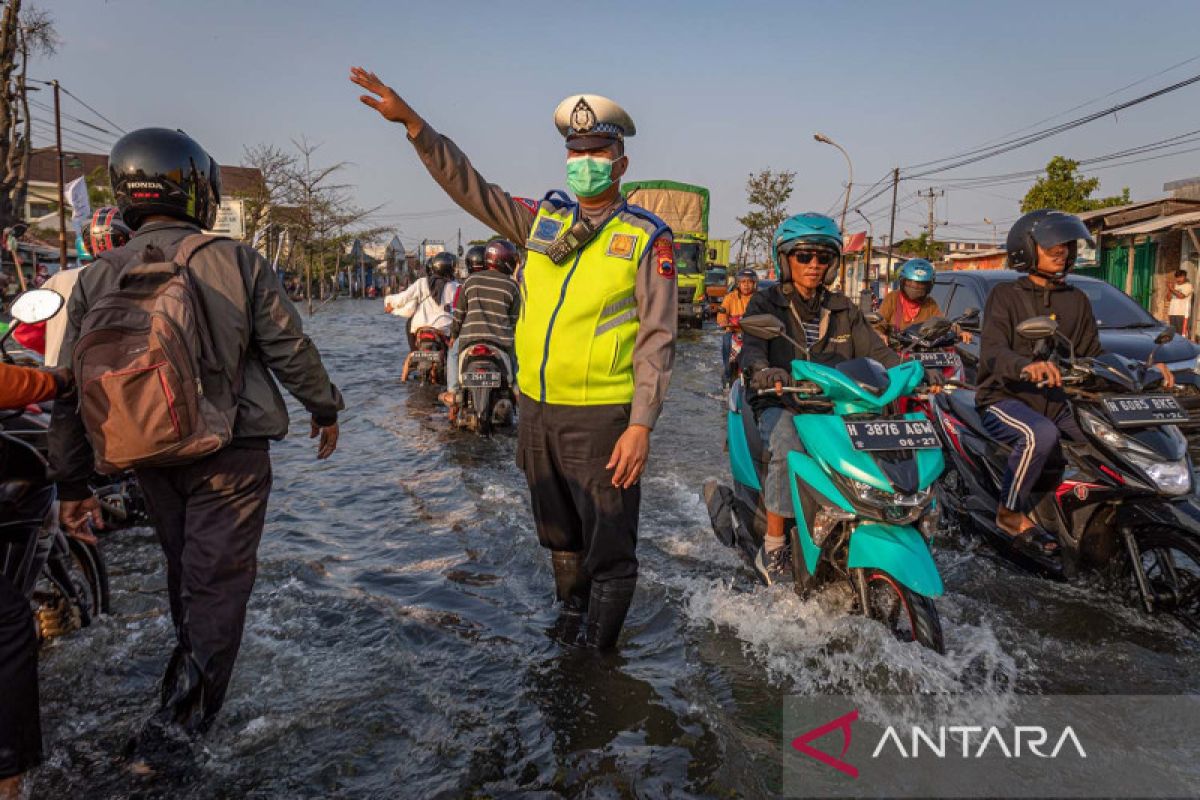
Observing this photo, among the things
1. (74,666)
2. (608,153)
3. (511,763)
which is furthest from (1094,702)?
(74,666)

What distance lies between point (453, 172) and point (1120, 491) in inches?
135

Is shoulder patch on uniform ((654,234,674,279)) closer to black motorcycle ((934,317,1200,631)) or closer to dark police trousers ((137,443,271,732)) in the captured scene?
dark police trousers ((137,443,271,732))

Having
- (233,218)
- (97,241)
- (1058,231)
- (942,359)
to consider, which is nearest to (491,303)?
(942,359)

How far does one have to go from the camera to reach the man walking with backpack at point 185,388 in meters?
2.39

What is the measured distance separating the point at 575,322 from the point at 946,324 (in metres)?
2.41

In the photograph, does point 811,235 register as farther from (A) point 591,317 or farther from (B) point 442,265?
(B) point 442,265

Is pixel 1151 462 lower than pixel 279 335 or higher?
lower

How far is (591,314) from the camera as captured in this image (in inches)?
122

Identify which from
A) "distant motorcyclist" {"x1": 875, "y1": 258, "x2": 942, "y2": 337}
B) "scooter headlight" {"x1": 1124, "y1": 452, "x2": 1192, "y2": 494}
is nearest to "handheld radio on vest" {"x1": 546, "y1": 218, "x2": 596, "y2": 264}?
"scooter headlight" {"x1": 1124, "y1": 452, "x2": 1192, "y2": 494}

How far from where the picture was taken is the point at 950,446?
17.3 ft

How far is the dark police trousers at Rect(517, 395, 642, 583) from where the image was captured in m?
3.16

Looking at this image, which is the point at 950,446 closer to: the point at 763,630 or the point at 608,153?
the point at 763,630

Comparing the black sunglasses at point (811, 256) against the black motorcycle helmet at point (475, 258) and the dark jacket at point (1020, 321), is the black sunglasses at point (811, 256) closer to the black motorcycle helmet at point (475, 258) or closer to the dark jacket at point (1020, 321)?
the dark jacket at point (1020, 321)

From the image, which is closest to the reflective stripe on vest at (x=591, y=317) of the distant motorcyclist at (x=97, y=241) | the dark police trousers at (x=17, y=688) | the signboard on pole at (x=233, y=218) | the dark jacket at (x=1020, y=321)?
the dark police trousers at (x=17, y=688)
